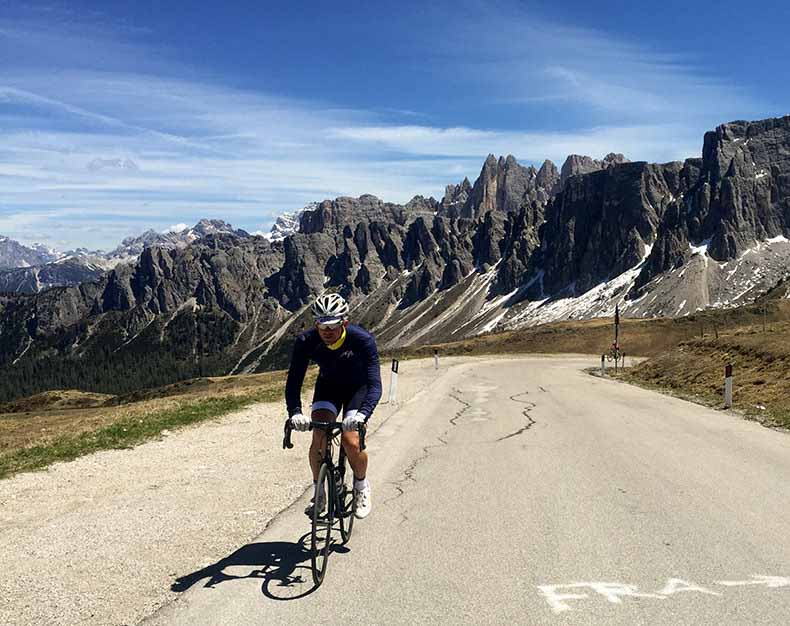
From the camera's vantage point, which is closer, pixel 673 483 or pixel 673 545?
pixel 673 545

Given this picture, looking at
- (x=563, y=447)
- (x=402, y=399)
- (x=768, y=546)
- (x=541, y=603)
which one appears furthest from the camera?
(x=402, y=399)

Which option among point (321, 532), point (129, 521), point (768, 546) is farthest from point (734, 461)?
point (129, 521)

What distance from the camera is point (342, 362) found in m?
7.69

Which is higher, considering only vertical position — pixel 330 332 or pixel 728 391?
pixel 330 332

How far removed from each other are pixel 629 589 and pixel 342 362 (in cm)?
370

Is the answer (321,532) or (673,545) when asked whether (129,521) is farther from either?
(673,545)

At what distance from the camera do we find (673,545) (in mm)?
7375

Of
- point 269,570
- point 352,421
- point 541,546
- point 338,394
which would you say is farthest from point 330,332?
point 541,546

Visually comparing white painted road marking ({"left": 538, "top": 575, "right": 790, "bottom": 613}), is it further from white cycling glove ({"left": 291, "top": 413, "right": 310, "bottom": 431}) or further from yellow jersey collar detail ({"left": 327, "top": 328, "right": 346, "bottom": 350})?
yellow jersey collar detail ({"left": 327, "top": 328, "right": 346, "bottom": 350})

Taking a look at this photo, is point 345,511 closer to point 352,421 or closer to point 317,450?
A: point 317,450

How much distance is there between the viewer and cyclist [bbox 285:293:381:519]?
7379 millimetres

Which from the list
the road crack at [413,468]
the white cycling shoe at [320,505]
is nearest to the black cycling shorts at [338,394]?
the white cycling shoe at [320,505]

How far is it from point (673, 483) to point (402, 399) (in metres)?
17.3

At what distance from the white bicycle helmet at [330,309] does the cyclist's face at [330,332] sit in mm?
77
